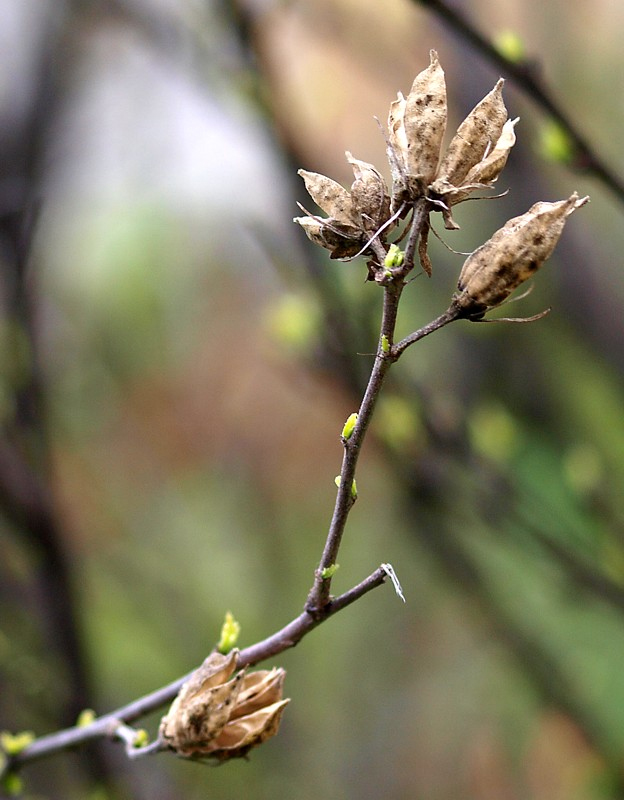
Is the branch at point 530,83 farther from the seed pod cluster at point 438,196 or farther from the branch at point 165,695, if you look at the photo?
the branch at point 165,695

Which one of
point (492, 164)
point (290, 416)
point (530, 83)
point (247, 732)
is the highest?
point (290, 416)

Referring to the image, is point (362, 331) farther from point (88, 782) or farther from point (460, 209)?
point (460, 209)

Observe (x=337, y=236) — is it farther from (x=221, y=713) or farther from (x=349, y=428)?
(x=221, y=713)

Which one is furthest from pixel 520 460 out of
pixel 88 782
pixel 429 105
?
pixel 429 105

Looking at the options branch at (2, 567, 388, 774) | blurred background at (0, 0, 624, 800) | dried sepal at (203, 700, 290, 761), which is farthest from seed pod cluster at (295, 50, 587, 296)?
blurred background at (0, 0, 624, 800)

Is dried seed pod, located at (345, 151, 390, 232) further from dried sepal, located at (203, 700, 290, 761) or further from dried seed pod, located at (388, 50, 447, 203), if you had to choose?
dried sepal, located at (203, 700, 290, 761)

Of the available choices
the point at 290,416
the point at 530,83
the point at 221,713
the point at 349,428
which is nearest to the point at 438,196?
the point at 349,428
